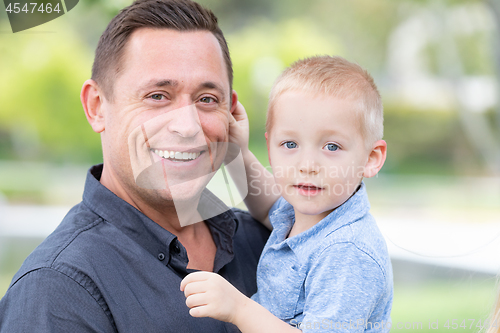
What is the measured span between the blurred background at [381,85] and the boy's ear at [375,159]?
6007mm

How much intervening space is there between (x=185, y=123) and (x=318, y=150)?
533 millimetres

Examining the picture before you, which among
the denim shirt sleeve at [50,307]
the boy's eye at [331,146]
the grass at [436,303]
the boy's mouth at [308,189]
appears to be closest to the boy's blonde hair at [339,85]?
the boy's eye at [331,146]

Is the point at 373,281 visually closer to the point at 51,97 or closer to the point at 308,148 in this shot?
the point at 308,148

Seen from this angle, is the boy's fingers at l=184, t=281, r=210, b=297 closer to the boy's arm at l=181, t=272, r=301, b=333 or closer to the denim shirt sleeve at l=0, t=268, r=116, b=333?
the boy's arm at l=181, t=272, r=301, b=333

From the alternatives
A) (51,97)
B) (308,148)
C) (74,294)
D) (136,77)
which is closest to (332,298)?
(308,148)

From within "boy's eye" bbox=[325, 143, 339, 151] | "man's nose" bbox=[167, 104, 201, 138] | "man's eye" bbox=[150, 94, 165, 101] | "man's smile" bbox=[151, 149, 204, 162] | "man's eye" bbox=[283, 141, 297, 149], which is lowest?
"boy's eye" bbox=[325, 143, 339, 151]

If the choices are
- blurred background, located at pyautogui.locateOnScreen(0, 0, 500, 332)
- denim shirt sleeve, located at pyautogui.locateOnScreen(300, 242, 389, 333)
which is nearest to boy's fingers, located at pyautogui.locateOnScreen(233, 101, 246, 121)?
denim shirt sleeve, located at pyautogui.locateOnScreen(300, 242, 389, 333)

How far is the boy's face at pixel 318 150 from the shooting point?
153 centimetres

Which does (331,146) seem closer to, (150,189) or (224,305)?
(224,305)

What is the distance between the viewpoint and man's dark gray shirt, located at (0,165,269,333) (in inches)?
53.6

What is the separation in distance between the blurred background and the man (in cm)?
592

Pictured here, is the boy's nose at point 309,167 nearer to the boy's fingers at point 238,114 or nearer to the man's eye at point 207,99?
the man's eye at point 207,99

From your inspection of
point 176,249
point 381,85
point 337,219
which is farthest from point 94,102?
point 381,85

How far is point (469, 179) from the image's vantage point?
54.0 ft
